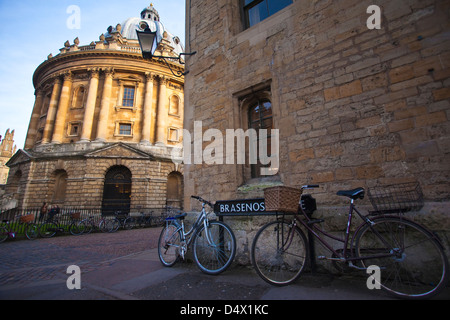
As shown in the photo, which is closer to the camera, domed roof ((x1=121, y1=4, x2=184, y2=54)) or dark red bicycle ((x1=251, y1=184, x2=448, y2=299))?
dark red bicycle ((x1=251, y1=184, x2=448, y2=299))

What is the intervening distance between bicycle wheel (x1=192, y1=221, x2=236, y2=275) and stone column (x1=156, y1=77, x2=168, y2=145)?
72.0 feet

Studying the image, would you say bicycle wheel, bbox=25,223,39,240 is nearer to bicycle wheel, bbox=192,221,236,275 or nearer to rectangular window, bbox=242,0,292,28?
bicycle wheel, bbox=192,221,236,275

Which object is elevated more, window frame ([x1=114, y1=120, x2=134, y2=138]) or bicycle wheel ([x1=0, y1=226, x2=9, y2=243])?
window frame ([x1=114, y1=120, x2=134, y2=138])

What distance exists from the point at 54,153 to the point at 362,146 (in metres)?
27.2

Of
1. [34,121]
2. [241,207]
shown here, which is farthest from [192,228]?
[34,121]

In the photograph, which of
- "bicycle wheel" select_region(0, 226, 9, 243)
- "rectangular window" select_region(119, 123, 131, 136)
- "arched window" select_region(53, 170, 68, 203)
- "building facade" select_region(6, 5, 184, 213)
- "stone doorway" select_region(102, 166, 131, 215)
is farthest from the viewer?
"rectangular window" select_region(119, 123, 131, 136)

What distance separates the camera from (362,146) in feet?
10.8

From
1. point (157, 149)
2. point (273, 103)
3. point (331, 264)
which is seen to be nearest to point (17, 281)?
point (331, 264)

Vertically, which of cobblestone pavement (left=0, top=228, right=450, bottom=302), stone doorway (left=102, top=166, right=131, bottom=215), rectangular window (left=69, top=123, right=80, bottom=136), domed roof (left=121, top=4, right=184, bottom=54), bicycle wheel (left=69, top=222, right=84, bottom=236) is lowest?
bicycle wheel (left=69, top=222, right=84, bottom=236)

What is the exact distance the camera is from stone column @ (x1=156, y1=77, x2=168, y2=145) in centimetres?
2470

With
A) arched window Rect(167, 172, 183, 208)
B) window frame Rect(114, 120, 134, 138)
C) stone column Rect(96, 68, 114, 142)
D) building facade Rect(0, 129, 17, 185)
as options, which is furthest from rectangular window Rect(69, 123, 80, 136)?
building facade Rect(0, 129, 17, 185)

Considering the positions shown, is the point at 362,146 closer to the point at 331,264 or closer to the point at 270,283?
the point at 331,264

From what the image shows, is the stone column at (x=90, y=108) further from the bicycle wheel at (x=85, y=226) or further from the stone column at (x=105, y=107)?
the bicycle wheel at (x=85, y=226)

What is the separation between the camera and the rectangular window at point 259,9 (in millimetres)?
5055
